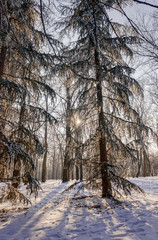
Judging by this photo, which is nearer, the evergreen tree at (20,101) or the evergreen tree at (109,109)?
the evergreen tree at (20,101)

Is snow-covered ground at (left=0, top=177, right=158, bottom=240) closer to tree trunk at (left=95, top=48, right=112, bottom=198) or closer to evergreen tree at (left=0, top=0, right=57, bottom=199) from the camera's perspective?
tree trunk at (left=95, top=48, right=112, bottom=198)

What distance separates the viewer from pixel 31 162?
388 cm

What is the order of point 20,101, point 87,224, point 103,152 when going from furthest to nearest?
point 103,152 < point 20,101 < point 87,224

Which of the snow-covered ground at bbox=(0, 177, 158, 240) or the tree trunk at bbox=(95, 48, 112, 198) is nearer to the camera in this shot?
the snow-covered ground at bbox=(0, 177, 158, 240)

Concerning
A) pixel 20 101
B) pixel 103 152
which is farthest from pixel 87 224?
pixel 20 101

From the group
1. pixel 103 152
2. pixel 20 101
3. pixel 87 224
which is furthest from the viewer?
pixel 103 152

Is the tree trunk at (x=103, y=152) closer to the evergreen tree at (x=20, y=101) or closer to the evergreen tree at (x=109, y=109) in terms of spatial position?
the evergreen tree at (x=109, y=109)

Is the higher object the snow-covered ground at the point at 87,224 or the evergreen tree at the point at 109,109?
the evergreen tree at the point at 109,109

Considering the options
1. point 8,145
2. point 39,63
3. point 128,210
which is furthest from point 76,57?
point 128,210

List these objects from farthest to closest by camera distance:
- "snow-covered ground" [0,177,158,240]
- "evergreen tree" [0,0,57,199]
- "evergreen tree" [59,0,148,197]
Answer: "evergreen tree" [59,0,148,197] → "evergreen tree" [0,0,57,199] → "snow-covered ground" [0,177,158,240]

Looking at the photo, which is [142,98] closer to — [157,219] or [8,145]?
[157,219]

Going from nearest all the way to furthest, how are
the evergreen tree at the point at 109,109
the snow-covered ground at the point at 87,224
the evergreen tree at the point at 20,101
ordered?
1. the snow-covered ground at the point at 87,224
2. the evergreen tree at the point at 20,101
3. the evergreen tree at the point at 109,109

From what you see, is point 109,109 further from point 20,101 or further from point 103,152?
point 20,101

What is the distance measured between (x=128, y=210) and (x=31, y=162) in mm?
3137
